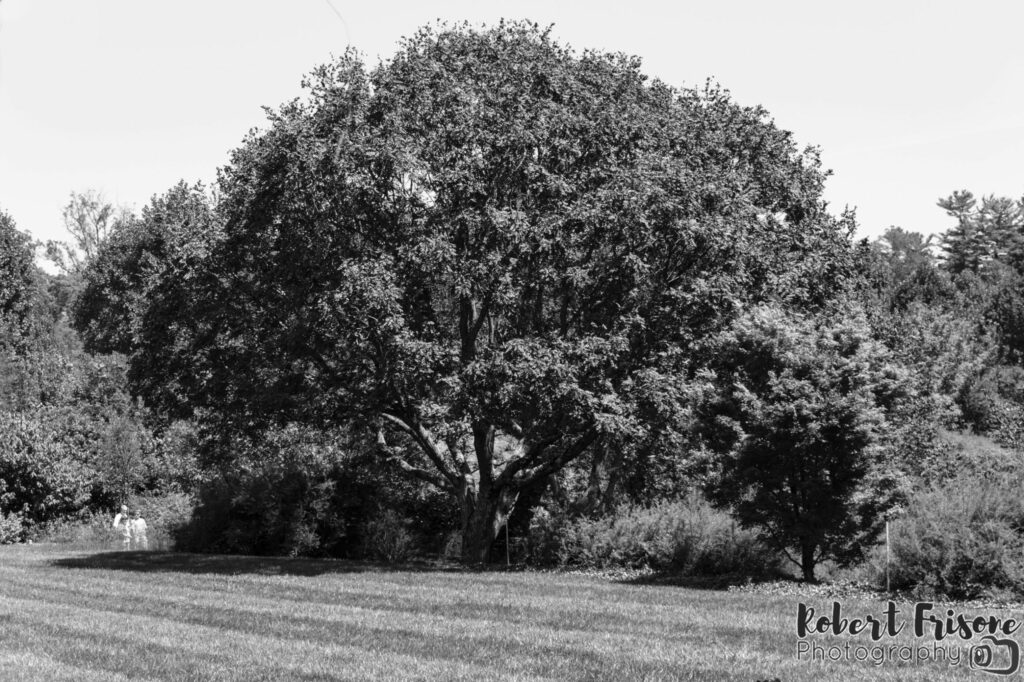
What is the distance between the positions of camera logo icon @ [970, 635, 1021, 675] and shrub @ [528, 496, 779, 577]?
355 inches

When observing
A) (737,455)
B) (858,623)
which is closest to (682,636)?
(858,623)

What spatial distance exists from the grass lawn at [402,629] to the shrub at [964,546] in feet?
5.22

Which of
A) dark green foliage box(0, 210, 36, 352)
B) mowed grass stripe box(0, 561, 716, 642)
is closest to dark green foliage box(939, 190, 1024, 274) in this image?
dark green foliage box(0, 210, 36, 352)

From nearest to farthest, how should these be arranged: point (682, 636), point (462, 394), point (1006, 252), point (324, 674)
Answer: point (324, 674) < point (682, 636) < point (462, 394) < point (1006, 252)

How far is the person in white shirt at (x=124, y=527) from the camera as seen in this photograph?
3597cm

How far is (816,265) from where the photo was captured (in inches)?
1075

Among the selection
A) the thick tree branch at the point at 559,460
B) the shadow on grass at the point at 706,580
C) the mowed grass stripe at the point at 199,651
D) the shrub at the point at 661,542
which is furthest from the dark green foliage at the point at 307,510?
the mowed grass stripe at the point at 199,651

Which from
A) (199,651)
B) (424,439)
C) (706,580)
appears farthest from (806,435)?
(424,439)

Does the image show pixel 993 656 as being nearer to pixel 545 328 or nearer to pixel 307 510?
pixel 545 328

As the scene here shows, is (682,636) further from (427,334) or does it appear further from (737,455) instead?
(427,334)

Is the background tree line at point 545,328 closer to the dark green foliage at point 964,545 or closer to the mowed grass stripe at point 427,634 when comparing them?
the dark green foliage at point 964,545

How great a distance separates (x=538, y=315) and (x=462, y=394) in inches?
147

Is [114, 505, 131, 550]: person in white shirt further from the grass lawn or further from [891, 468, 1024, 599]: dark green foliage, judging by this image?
[891, 468, 1024, 599]: dark green foliage

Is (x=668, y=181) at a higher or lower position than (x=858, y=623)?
higher
